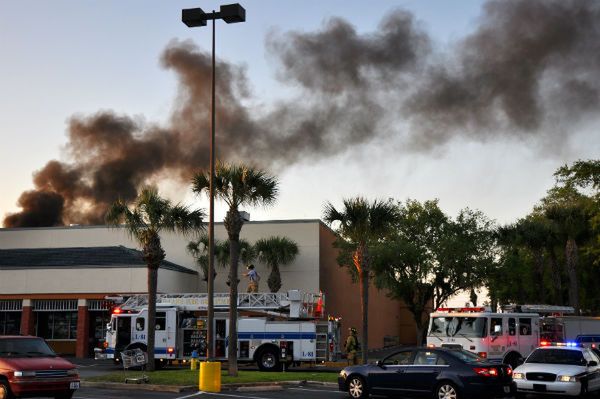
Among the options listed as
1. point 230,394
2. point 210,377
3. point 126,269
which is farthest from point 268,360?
point 126,269

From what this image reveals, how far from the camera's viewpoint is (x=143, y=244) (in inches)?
1155

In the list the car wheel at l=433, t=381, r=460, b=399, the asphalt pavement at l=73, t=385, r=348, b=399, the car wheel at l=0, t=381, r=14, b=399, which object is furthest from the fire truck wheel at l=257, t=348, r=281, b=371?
the car wheel at l=0, t=381, r=14, b=399

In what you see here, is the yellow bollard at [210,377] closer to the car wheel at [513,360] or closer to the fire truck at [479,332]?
the fire truck at [479,332]

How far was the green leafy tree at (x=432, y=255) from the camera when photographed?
161 ft

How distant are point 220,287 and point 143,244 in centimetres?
2460

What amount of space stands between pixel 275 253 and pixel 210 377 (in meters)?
29.6

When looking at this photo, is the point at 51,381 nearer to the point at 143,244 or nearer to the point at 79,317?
the point at 143,244

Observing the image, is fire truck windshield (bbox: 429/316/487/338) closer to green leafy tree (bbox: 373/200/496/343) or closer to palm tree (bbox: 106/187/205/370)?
palm tree (bbox: 106/187/205/370)

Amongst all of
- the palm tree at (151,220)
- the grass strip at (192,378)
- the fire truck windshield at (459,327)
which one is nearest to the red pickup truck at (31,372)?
the grass strip at (192,378)

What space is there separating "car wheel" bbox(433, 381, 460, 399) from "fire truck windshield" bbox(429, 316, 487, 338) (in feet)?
30.4

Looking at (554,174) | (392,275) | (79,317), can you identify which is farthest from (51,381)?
(554,174)

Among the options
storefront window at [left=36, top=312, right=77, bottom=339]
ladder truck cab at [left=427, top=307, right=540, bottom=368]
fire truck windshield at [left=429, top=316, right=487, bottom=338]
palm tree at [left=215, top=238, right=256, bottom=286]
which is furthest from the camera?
palm tree at [left=215, top=238, right=256, bottom=286]

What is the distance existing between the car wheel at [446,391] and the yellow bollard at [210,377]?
6.66m

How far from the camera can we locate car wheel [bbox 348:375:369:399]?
19.8 metres
